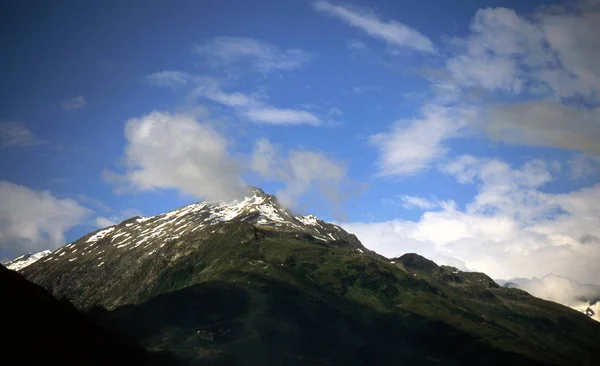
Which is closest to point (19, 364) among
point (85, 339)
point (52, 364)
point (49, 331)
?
point (52, 364)

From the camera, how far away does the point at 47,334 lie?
132 metres

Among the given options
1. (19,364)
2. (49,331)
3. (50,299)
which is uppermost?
(50,299)

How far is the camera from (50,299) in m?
148

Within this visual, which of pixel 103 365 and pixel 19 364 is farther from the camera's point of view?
pixel 103 365

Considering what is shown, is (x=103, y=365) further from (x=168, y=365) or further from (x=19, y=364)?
(x=168, y=365)

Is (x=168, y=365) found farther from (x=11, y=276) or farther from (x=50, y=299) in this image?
(x=11, y=276)

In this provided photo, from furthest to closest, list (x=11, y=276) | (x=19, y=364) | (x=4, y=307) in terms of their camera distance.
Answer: (x=11, y=276)
(x=4, y=307)
(x=19, y=364)

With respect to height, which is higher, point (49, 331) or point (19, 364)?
point (49, 331)

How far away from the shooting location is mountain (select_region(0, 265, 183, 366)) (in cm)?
12250

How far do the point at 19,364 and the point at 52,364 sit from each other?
22.8ft

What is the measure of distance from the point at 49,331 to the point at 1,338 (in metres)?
13.9

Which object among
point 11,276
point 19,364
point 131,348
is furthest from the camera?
point 131,348

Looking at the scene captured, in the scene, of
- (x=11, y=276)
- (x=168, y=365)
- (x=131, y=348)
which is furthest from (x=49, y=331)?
(x=168, y=365)

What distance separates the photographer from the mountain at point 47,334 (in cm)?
12250
